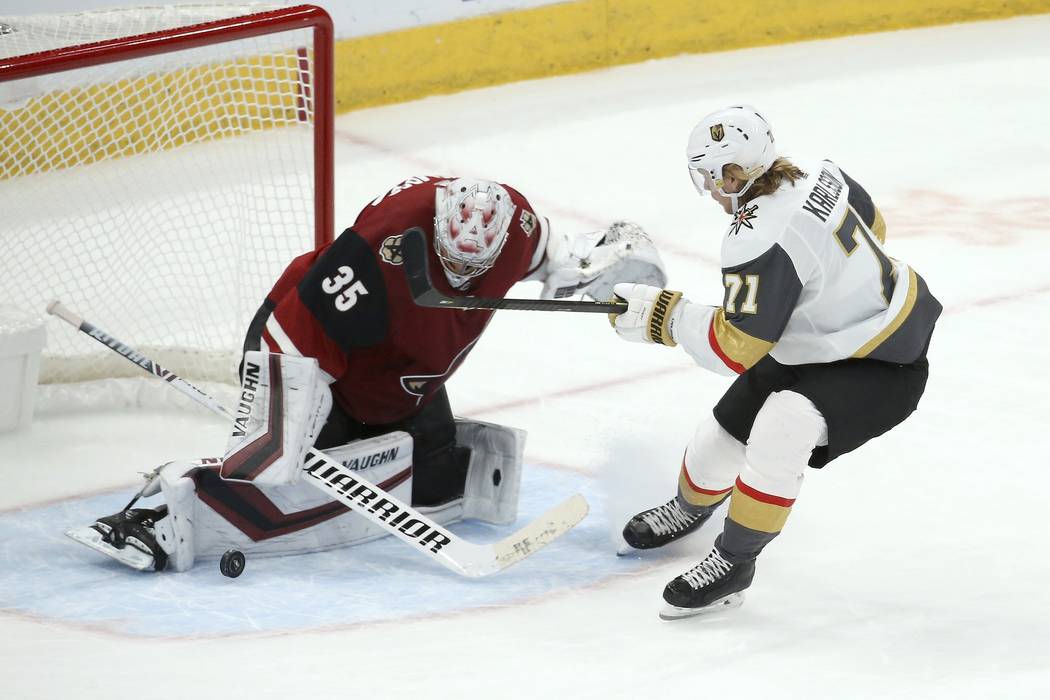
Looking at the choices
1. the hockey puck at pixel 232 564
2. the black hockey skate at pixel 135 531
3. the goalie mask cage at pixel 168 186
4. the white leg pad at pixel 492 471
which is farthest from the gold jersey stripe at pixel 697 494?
the goalie mask cage at pixel 168 186

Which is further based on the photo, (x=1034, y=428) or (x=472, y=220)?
(x=1034, y=428)

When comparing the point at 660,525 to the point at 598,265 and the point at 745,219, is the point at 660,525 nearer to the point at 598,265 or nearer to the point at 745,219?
the point at 598,265

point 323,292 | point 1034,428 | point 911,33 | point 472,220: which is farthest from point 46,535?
point 911,33

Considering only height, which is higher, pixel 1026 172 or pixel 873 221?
pixel 873 221

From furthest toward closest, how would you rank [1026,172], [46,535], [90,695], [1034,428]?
[1026,172] < [1034,428] < [46,535] < [90,695]

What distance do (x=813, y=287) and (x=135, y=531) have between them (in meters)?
1.29

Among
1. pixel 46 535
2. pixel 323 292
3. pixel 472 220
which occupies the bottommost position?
pixel 46 535

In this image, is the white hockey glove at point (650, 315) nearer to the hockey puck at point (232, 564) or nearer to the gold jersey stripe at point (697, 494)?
the gold jersey stripe at point (697, 494)

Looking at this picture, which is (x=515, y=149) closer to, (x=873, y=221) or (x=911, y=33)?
(x=911, y=33)

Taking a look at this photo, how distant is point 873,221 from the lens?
267 centimetres

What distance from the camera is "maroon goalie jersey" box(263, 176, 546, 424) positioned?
8.87ft

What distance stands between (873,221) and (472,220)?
2.30 feet

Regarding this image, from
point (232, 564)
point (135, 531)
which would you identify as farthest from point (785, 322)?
point (135, 531)

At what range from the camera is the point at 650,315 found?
8.38 feet
